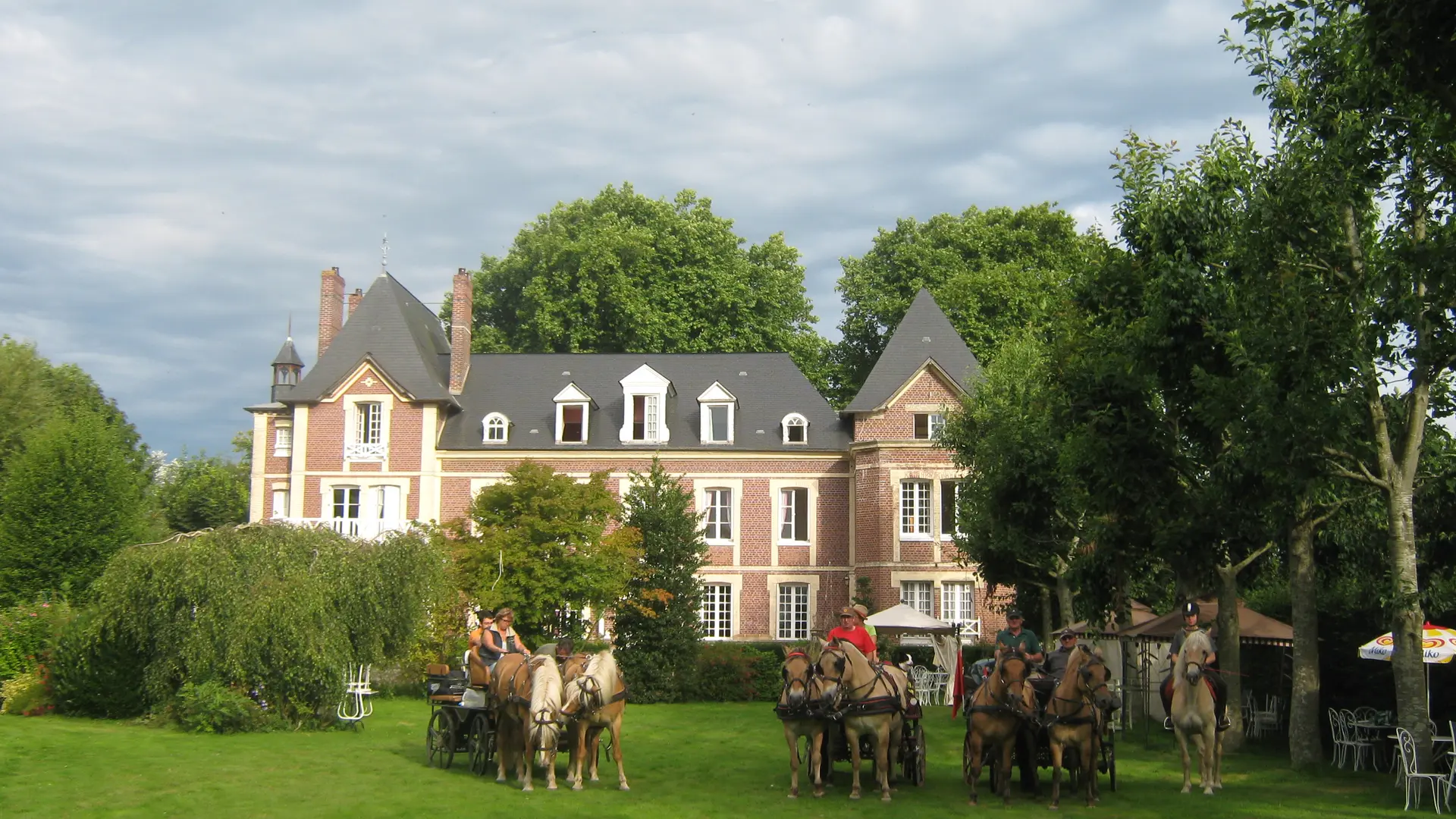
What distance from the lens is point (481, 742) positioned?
619 inches

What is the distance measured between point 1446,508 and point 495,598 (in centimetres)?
1873

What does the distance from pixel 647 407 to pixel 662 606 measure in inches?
490

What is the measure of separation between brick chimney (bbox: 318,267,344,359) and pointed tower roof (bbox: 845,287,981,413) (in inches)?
684

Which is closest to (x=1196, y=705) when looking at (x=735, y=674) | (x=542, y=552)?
(x=735, y=674)

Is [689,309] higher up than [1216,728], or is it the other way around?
[689,309]

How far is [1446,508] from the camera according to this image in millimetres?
18875

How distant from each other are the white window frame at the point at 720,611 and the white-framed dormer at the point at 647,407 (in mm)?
4877

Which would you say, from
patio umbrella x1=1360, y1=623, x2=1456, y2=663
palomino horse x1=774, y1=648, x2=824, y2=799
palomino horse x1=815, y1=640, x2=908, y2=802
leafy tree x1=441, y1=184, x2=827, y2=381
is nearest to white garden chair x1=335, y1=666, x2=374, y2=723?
palomino horse x1=774, y1=648, x2=824, y2=799

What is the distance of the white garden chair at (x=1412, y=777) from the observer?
43.4 ft

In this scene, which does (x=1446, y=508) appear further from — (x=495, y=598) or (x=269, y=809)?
(x=495, y=598)

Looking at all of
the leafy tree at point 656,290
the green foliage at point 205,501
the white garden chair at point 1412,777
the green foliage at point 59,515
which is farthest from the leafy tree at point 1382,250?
the green foliage at point 205,501

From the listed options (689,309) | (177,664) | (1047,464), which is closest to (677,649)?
(1047,464)

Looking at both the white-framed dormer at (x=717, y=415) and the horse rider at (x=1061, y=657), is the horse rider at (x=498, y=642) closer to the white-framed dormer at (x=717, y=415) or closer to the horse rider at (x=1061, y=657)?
the horse rider at (x=1061, y=657)

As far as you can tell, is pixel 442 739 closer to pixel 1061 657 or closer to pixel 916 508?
pixel 1061 657
